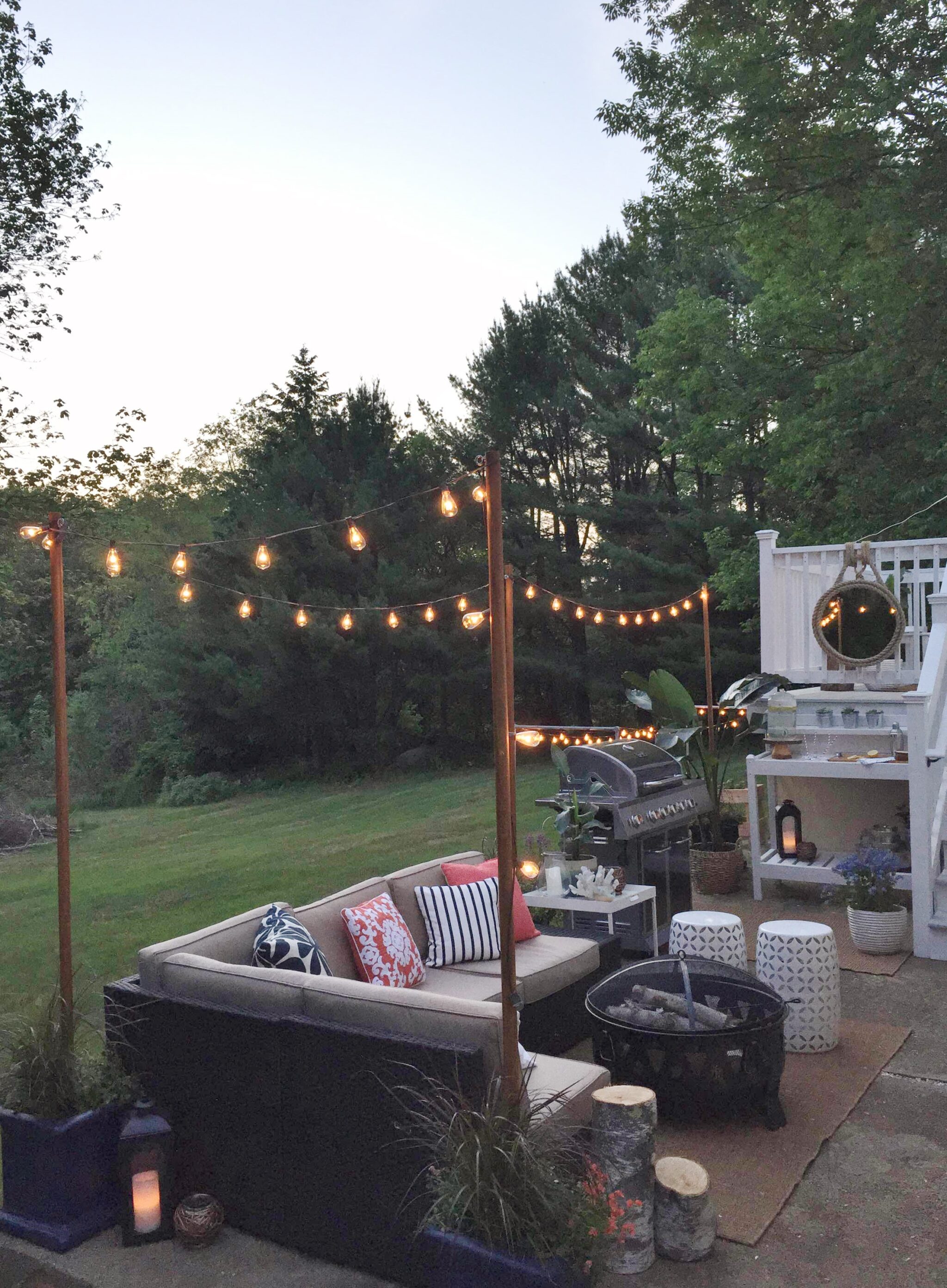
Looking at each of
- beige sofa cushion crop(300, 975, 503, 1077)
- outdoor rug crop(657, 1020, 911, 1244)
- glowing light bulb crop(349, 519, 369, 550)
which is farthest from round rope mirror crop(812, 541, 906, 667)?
beige sofa cushion crop(300, 975, 503, 1077)

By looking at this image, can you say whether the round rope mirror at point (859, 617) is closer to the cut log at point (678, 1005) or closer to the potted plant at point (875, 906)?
the potted plant at point (875, 906)

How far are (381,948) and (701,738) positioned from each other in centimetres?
414

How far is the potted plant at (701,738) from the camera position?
7.46 m

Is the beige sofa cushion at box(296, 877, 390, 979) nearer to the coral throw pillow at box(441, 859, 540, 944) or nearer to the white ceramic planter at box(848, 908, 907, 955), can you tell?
the coral throw pillow at box(441, 859, 540, 944)

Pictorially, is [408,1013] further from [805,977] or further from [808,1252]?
[805,977]

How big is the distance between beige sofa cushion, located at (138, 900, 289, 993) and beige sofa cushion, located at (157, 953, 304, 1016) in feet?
0.12

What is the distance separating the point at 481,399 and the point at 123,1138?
17.0 m

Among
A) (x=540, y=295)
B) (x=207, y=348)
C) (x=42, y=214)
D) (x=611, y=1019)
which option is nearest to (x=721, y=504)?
(x=540, y=295)

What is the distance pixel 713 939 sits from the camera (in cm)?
484

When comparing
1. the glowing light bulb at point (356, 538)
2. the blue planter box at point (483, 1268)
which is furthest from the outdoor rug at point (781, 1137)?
the glowing light bulb at point (356, 538)

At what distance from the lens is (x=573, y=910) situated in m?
5.52

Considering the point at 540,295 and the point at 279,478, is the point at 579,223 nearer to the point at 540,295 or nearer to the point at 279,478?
the point at 540,295

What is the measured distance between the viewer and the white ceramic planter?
5.90 metres

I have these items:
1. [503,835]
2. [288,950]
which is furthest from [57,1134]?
[503,835]
